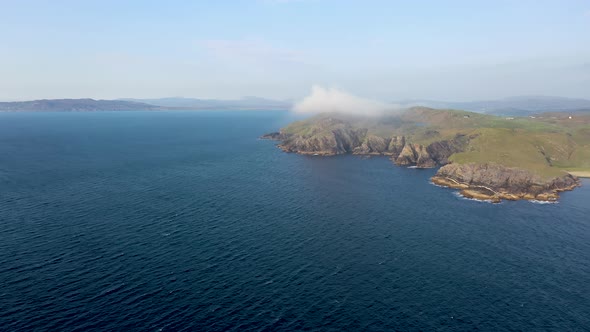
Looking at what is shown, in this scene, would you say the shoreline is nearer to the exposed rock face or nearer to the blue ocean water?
the exposed rock face

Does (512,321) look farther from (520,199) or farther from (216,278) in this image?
(520,199)

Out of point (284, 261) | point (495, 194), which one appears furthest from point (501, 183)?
point (284, 261)

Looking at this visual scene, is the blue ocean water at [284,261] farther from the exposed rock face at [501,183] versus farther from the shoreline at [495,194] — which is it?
the exposed rock face at [501,183]

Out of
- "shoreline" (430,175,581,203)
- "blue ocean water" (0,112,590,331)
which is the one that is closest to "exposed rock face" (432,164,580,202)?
"shoreline" (430,175,581,203)

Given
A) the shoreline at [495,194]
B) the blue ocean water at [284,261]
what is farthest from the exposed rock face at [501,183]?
the blue ocean water at [284,261]

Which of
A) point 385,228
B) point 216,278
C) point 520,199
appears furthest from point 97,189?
point 520,199

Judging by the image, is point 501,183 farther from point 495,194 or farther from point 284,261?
point 284,261

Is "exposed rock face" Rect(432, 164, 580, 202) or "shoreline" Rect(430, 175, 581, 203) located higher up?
"exposed rock face" Rect(432, 164, 580, 202)

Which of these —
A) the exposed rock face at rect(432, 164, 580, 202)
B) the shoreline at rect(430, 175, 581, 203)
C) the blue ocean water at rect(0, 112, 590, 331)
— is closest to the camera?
the blue ocean water at rect(0, 112, 590, 331)
